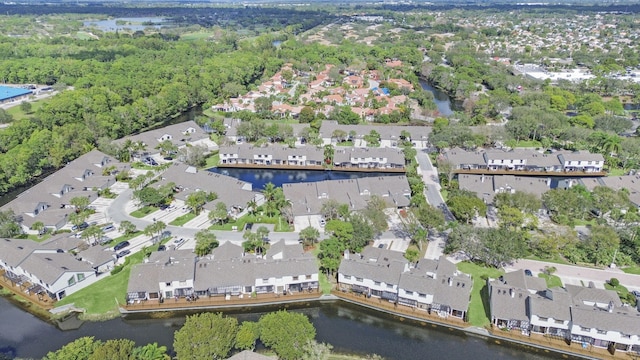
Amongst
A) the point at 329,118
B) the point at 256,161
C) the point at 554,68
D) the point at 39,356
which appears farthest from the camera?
the point at 554,68

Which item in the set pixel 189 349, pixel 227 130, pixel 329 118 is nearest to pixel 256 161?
pixel 227 130

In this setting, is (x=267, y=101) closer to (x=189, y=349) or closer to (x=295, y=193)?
(x=295, y=193)

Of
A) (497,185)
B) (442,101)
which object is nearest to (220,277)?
(497,185)

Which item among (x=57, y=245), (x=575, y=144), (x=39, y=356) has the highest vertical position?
(x=575, y=144)

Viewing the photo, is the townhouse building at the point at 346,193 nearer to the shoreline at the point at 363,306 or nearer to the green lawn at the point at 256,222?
the green lawn at the point at 256,222

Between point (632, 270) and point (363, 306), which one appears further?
point (632, 270)

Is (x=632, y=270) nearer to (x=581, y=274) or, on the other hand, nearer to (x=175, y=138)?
(x=581, y=274)

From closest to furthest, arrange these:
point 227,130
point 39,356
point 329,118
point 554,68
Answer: point 39,356, point 227,130, point 329,118, point 554,68
